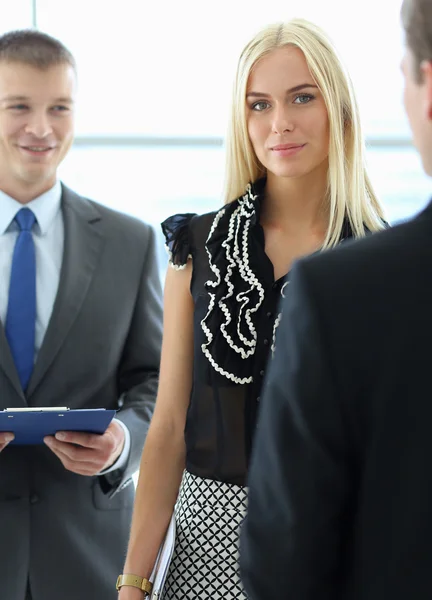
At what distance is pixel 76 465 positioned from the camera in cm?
223

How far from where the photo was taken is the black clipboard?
76.0 inches

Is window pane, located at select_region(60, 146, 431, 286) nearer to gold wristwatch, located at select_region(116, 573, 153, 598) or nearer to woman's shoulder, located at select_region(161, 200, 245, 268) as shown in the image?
woman's shoulder, located at select_region(161, 200, 245, 268)

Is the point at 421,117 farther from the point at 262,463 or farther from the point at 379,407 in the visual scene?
the point at 262,463

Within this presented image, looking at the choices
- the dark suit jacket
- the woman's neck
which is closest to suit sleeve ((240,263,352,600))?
the dark suit jacket

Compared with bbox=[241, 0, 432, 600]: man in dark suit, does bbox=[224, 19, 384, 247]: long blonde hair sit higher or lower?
higher

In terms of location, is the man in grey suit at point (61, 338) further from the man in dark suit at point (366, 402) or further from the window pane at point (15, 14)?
the window pane at point (15, 14)

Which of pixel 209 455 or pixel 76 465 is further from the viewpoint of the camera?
pixel 76 465

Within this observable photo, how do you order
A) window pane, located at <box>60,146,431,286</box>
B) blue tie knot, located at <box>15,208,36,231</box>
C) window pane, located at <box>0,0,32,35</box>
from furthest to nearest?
window pane, located at <box>60,146,431,286</box>, window pane, located at <box>0,0,32,35</box>, blue tie knot, located at <box>15,208,36,231</box>

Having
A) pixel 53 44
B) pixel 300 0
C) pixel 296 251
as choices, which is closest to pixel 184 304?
pixel 296 251

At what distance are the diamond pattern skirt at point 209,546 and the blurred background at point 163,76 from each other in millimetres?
2545

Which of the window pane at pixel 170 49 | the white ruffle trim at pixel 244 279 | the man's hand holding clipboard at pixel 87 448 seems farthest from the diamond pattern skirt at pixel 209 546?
the window pane at pixel 170 49

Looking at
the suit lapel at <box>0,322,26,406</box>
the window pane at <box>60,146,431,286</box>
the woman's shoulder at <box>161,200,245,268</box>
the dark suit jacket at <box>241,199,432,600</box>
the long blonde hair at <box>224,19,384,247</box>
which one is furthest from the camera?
the window pane at <box>60,146,431,286</box>

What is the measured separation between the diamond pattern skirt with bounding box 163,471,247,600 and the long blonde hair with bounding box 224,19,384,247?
0.55 m

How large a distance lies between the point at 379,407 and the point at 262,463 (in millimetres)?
172
